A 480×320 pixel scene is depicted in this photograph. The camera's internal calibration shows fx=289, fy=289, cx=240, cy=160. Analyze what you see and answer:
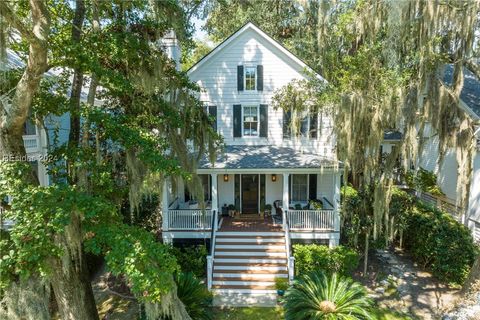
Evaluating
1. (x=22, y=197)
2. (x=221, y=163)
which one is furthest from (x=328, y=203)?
(x=22, y=197)

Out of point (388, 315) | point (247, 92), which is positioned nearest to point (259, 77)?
point (247, 92)

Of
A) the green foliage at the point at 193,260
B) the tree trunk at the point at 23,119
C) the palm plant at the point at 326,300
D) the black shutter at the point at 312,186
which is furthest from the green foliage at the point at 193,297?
the black shutter at the point at 312,186

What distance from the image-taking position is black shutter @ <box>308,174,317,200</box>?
527 inches

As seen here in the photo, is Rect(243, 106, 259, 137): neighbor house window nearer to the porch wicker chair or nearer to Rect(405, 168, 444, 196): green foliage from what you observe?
the porch wicker chair

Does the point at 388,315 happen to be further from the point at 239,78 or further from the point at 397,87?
the point at 239,78

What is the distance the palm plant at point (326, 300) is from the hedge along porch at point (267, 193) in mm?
2973

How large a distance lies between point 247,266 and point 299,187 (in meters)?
4.96

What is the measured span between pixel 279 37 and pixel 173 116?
15.8 meters

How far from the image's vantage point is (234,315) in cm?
855

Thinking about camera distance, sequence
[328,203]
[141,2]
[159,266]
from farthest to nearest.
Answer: [328,203] → [141,2] → [159,266]

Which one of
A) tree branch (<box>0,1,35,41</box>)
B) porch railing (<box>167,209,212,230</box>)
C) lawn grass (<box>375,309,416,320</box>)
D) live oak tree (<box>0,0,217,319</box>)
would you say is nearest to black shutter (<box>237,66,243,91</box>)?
live oak tree (<box>0,0,217,319</box>)

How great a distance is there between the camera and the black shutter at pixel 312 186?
13383 mm

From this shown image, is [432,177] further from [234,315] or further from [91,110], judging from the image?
[91,110]

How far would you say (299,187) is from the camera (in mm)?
13602
